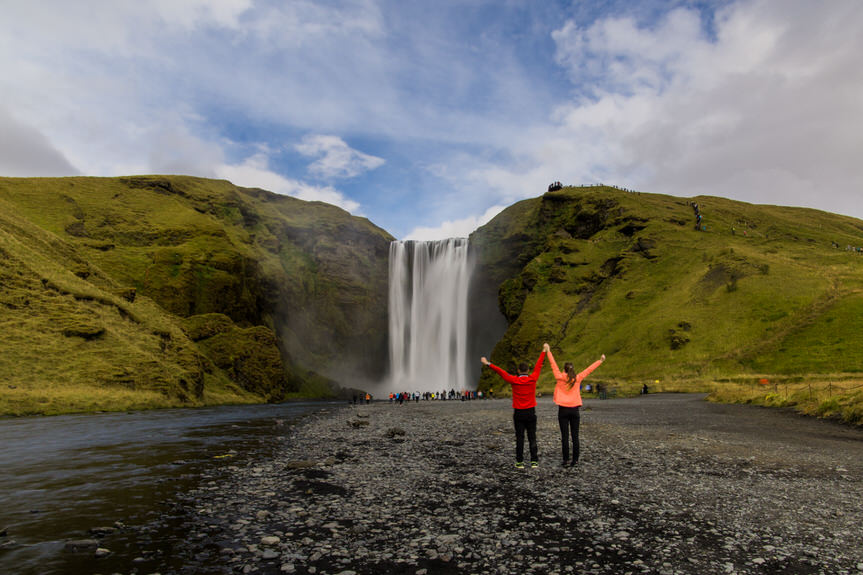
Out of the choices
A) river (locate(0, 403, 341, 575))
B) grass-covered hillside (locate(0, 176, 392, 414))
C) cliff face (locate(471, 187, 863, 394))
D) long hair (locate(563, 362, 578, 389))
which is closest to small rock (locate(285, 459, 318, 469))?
river (locate(0, 403, 341, 575))

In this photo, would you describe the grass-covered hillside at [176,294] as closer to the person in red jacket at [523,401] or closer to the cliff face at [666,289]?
the person in red jacket at [523,401]

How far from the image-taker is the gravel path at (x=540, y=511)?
6.31 meters

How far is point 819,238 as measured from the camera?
4225 inches

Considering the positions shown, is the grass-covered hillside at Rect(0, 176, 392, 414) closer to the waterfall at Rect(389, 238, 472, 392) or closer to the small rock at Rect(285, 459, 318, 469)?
the waterfall at Rect(389, 238, 472, 392)

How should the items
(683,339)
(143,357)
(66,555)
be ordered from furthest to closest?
(683,339), (143,357), (66,555)

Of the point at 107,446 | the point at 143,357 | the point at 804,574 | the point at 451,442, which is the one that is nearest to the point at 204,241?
the point at 143,357

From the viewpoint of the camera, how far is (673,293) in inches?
2749

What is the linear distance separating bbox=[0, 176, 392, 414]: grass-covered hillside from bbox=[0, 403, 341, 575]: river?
60.7 feet

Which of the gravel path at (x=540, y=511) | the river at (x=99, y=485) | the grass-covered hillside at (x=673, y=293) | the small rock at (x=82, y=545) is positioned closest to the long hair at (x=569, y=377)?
the gravel path at (x=540, y=511)

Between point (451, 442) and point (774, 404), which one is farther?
point (774, 404)

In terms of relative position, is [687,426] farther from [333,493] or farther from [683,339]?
[683,339]

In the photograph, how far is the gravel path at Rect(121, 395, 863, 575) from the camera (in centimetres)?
631

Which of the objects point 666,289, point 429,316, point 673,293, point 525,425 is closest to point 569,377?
point 525,425

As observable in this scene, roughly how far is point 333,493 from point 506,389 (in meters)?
64.2
